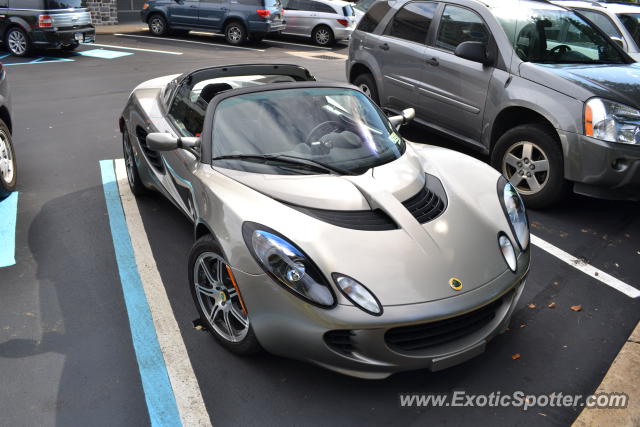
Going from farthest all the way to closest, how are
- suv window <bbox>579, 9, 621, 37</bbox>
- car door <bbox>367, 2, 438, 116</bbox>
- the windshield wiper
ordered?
suv window <bbox>579, 9, 621, 37</bbox>, car door <bbox>367, 2, 438, 116</bbox>, the windshield wiper

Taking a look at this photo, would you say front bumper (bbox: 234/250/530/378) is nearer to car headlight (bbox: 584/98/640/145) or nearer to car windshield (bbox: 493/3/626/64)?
car headlight (bbox: 584/98/640/145)

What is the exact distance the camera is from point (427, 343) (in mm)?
3084

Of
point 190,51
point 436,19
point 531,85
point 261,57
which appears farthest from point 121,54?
point 531,85

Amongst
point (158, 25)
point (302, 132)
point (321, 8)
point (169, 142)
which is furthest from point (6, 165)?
point (321, 8)

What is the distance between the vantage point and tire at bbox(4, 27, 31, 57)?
13.8 metres

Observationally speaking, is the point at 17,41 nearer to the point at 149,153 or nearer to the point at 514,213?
the point at 149,153

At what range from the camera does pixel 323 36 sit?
1828 centimetres

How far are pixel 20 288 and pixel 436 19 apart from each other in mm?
4954

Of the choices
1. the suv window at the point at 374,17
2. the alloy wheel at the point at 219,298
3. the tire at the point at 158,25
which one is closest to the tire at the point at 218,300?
the alloy wheel at the point at 219,298

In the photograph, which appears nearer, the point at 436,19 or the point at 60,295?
the point at 60,295

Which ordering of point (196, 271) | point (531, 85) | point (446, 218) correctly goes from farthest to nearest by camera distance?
point (531, 85) → point (196, 271) → point (446, 218)

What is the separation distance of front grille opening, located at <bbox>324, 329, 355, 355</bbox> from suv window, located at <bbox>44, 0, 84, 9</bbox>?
13.1 metres

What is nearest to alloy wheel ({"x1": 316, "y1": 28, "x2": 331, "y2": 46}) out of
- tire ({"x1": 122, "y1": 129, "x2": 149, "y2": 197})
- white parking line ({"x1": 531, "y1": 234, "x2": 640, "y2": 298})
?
tire ({"x1": 122, "y1": 129, "x2": 149, "y2": 197})

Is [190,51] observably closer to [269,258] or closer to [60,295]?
[60,295]
